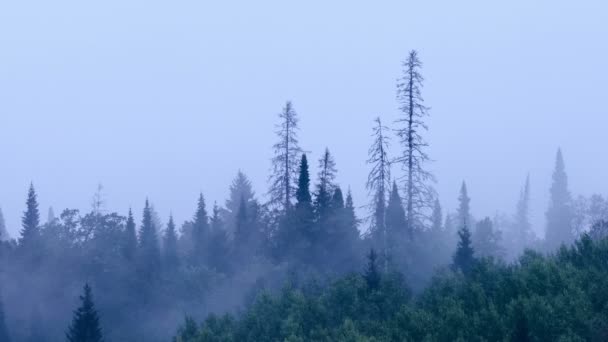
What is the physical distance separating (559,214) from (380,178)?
2396 inches

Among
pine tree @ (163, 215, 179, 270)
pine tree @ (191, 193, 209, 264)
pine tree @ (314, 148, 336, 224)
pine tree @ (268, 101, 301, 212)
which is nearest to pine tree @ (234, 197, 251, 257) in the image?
pine tree @ (191, 193, 209, 264)

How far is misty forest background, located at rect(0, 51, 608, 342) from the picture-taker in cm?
3734

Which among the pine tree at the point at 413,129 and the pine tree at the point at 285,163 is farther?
the pine tree at the point at 285,163

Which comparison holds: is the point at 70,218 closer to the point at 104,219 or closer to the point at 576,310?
the point at 104,219

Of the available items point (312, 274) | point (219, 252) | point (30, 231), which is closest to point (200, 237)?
point (219, 252)

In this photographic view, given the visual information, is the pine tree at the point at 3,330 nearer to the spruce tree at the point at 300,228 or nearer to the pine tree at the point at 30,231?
the pine tree at the point at 30,231

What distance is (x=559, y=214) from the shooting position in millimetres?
114438

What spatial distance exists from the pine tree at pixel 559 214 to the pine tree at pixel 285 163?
3990cm

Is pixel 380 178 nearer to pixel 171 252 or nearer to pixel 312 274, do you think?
pixel 312 274

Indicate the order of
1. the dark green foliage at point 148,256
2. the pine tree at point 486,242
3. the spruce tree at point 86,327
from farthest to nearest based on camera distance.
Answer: the dark green foliage at point 148,256 → the pine tree at point 486,242 → the spruce tree at point 86,327

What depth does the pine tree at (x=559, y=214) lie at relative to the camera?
106875 millimetres

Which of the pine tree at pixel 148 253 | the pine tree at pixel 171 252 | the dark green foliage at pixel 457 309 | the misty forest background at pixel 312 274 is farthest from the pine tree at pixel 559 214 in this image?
the dark green foliage at pixel 457 309

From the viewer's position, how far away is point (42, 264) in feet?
250

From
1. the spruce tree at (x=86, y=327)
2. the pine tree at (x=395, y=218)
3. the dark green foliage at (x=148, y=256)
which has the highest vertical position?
the pine tree at (x=395, y=218)
